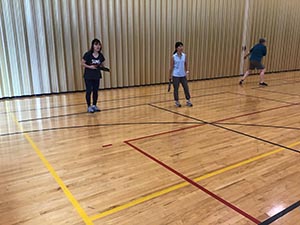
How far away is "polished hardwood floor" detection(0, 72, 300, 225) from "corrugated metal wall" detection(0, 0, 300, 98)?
1.84 metres

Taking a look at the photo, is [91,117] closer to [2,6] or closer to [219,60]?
[2,6]

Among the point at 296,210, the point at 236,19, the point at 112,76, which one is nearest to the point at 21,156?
the point at 296,210

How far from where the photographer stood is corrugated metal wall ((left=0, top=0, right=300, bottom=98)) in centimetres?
741

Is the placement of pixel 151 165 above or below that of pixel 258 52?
below

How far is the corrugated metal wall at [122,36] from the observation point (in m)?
7.41

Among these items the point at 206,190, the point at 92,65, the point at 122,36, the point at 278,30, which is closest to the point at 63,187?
the point at 206,190

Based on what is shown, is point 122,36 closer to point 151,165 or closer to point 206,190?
point 151,165

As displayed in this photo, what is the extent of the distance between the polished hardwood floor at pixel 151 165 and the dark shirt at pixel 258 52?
134 inches

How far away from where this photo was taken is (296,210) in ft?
7.89

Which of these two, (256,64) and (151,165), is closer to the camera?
(151,165)

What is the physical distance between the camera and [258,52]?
919cm

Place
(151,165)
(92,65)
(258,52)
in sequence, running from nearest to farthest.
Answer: (151,165) < (92,65) < (258,52)

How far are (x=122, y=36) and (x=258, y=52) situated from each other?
4.34 m

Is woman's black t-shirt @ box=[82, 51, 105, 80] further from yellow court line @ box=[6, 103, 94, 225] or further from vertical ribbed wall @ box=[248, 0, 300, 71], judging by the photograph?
vertical ribbed wall @ box=[248, 0, 300, 71]
